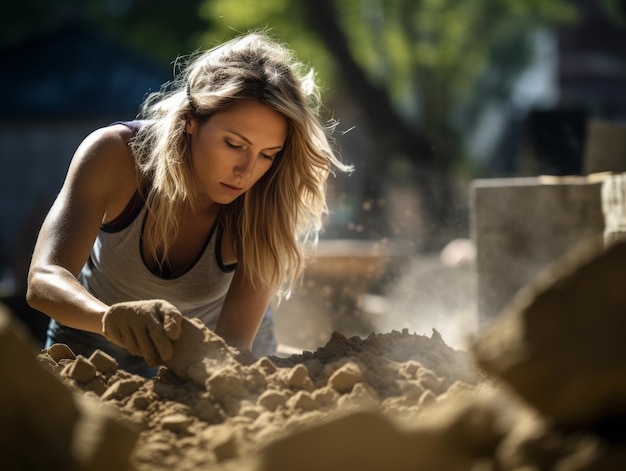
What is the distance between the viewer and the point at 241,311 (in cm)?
296

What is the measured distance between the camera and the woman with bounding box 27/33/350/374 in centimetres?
263

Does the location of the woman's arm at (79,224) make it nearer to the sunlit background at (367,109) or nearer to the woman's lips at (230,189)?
the woman's lips at (230,189)

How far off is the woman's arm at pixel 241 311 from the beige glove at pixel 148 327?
41.5 inches

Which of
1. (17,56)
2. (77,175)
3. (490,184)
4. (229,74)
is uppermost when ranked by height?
(17,56)

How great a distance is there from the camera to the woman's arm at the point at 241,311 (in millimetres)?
2941

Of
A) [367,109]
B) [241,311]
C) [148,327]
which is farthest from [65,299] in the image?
[367,109]

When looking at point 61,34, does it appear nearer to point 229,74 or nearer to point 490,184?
point 490,184

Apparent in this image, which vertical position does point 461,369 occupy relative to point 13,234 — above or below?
below

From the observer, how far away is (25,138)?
51.4 feet

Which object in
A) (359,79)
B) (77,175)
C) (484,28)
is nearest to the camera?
(77,175)

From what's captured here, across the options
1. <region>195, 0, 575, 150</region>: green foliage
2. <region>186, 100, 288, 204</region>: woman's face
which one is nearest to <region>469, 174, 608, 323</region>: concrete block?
<region>186, 100, 288, 204</region>: woman's face

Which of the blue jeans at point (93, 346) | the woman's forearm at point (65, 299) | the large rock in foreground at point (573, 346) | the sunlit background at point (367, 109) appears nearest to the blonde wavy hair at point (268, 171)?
the blue jeans at point (93, 346)

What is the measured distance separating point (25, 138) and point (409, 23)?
8.85m

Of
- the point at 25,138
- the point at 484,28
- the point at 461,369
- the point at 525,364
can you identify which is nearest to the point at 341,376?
the point at 461,369
